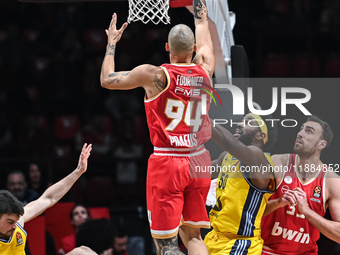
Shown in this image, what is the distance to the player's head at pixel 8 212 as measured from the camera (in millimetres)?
4953

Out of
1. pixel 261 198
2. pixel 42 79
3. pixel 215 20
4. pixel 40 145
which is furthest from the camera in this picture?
pixel 42 79

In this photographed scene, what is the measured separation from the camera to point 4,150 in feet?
38.0

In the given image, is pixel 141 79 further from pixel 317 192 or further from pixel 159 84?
pixel 317 192

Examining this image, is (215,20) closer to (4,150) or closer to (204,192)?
(204,192)

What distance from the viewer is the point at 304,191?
5.42m

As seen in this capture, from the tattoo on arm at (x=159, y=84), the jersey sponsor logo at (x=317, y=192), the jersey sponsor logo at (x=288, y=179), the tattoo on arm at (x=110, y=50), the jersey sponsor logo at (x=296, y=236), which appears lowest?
the jersey sponsor logo at (x=296, y=236)

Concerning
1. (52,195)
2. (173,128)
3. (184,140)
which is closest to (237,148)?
(184,140)

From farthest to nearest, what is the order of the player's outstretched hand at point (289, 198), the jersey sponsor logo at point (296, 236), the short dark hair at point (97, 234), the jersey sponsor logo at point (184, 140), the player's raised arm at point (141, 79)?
1. the short dark hair at point (97, 234)
2. the jersey sponsor logo at point (296, 236)
3. the player's outstretched hand at point (289, 198)
4. the jersey sponsor logo at point (184, 140)
5. the player's raised arm at point (141, 79)

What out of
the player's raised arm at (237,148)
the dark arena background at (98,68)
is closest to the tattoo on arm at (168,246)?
Answer: the player's raised arm at (237,148)

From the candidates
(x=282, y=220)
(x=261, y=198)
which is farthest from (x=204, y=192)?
(x=282, y=220)

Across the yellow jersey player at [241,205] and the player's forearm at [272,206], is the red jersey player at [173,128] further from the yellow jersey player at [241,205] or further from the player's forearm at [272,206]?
the player's forearm at [272,206]

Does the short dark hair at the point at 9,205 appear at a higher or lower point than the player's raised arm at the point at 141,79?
lower

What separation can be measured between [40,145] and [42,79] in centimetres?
175

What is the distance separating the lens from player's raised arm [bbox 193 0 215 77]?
5.11 meters
